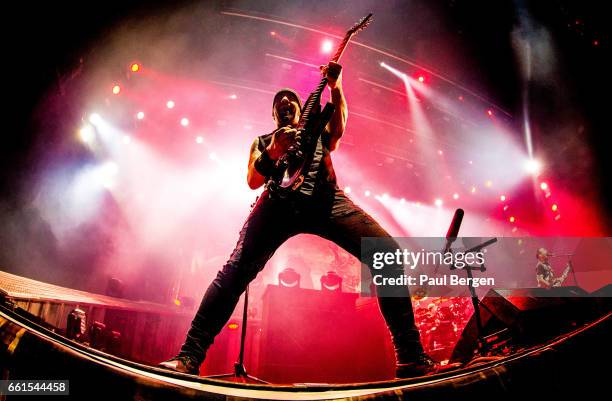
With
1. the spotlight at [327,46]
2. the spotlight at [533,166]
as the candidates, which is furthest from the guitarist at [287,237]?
the spotlight at [533,166]

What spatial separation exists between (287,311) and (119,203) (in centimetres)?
979

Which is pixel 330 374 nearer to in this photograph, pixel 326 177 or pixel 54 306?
pixel 326 177

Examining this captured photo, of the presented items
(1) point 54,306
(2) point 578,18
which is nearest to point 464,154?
(2) point 578,18

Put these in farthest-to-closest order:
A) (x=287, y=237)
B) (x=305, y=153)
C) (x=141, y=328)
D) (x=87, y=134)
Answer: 1. (x=87, y=134)
2. (x=141, y=328)
3. (x=305, y=153)
4. (x=287, y=237)

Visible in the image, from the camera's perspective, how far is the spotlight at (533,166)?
43.9ft

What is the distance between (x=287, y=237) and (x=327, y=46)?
10713mm

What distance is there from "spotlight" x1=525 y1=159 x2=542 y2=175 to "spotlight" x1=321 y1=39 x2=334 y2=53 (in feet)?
35.7

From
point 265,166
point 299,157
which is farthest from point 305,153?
point 265,166

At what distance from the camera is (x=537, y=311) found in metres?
2.05

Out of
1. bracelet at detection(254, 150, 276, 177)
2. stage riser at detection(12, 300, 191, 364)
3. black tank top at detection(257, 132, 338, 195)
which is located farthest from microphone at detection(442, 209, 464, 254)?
stage riser at detection(12, 300, 191, 364)

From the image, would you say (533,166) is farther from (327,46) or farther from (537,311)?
(537,311)

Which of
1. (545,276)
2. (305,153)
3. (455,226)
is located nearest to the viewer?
(305,153)

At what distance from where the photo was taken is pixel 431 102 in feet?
43.4

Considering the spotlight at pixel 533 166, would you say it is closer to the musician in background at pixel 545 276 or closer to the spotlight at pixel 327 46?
the musician in background at pixel 545 276
